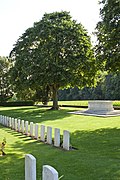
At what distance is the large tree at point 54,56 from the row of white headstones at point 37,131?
1061 centimetres

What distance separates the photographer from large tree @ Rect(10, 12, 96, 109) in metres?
27.4

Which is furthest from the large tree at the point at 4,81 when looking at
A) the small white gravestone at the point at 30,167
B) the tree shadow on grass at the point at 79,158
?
the small white gravestone at the point at 30,167

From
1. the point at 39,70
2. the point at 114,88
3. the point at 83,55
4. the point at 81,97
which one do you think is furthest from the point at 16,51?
Result: the point at 81,97

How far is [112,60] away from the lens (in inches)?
677

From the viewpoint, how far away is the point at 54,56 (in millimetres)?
27844

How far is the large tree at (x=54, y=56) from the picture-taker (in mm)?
27422

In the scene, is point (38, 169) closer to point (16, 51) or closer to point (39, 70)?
point (39, 70)

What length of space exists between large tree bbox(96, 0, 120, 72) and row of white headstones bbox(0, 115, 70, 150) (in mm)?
7313

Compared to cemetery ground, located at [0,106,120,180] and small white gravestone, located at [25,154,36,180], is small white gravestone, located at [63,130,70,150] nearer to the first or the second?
cemetery ground, located at [0,106,120,180]

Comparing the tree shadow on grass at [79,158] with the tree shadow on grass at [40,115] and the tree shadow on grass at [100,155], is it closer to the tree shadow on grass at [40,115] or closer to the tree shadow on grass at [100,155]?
the tree shadow on grass at [100,155]

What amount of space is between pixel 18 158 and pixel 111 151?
2.98 metres

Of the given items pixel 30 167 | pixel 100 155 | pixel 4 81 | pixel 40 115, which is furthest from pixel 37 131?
pixel 4 81

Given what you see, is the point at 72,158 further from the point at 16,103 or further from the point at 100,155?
the point at 16,103

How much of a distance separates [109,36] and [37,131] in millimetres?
7955
